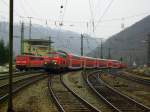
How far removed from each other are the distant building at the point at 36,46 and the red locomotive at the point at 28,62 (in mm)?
22248

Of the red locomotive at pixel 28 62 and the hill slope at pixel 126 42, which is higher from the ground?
the hill slope at pixel 126 42

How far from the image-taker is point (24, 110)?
57.1 ft

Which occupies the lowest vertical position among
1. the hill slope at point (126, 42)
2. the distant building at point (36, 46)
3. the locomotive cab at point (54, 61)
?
the locomotive cab at point (54, 61)

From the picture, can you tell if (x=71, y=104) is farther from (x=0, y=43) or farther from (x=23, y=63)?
(x=0, y=43)

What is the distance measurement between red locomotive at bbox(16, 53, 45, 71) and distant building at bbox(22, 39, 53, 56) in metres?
22.2

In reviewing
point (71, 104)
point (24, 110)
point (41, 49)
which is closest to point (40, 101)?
point (71, 104)

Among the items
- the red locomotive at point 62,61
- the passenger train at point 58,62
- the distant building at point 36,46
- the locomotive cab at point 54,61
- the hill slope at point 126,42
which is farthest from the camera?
the hill slope at point 126,42

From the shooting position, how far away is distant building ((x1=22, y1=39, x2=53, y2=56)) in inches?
3546

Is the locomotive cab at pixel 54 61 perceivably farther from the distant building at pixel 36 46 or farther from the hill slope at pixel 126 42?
the hill slope at pixel 126 42

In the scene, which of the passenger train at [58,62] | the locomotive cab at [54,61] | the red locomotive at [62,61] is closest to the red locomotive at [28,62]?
the passenger train at [58,62]

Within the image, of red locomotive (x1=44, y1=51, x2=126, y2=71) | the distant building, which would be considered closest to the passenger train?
red locomotive (x1=44, y1=51, x2=126, y2=71)

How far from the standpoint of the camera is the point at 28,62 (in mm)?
63812

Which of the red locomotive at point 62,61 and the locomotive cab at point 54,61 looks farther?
Result: the red locomotive at point 62,61

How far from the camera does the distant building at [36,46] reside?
90.1m
